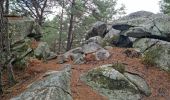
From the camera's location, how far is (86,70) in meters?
12.6

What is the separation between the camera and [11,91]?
10.5m

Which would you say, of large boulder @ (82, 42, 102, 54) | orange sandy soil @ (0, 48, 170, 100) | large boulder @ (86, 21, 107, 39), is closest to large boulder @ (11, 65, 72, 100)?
orange sandy soil @ (0, 48, 170, 100)

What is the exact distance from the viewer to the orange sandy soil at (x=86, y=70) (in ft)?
33.5

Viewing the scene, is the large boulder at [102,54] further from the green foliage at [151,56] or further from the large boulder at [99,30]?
the large boulder at [99,30]

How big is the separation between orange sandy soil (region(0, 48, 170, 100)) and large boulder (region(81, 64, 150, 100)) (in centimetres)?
31

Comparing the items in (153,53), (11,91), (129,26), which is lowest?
(11,91)

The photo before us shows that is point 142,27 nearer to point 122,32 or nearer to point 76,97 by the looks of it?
point 122,32

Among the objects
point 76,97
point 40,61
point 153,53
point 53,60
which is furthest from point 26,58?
point 153,53

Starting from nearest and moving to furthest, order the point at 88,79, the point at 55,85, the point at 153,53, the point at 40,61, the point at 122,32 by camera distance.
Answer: the point at 55,85
the point at 88,79
the point at 153,53
the point at 40,61
the point at 122,32

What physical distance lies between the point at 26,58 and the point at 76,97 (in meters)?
5.16

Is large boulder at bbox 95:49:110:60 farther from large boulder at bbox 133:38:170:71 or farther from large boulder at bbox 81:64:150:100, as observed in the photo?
large boulder at bbox 81:64:150:100

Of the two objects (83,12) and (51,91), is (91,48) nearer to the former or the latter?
(51,91)

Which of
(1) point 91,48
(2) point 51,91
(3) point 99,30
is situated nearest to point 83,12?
(3) point 99,30

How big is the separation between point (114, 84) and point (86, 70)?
196 cm
